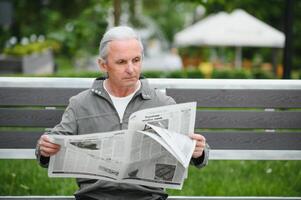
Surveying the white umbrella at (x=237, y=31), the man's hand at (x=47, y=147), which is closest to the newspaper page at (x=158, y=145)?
the man's hand at (x=47, y=147)

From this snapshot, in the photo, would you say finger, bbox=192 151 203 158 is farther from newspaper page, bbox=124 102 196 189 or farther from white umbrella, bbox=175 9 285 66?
white umbrella, bbox=175 9 285 66

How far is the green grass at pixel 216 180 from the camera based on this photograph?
4573 mm

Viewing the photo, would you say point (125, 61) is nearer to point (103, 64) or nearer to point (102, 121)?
point (103, 64)

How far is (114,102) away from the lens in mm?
2963

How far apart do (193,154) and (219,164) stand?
299 cm

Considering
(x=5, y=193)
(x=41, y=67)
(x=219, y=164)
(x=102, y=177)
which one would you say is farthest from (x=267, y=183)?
(x=41, y=67)

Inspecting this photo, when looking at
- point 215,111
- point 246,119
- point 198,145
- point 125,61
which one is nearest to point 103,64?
point 125,61

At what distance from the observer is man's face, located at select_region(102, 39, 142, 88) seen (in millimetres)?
2812

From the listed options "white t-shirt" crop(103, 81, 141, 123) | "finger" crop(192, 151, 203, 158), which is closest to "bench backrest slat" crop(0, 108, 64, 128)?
"white t-shirt" crop(103, 81, 141, 123)

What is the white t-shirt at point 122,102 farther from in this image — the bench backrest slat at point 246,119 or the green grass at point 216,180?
the green grass at point 216,180

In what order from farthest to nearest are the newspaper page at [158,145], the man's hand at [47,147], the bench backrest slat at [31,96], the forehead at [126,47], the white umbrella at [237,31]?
the white umbrella at [237,31], the bench backrest slat at [31,96], the forehead at [126,47], the man's hand at [47,147], the newspaper page at [158,145]

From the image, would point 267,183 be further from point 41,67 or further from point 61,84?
point 41,67

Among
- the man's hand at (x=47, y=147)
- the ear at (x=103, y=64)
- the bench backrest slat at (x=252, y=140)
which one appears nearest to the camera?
the man's hand at (x=47, y=147)

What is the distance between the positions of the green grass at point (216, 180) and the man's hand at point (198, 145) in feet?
6.07
